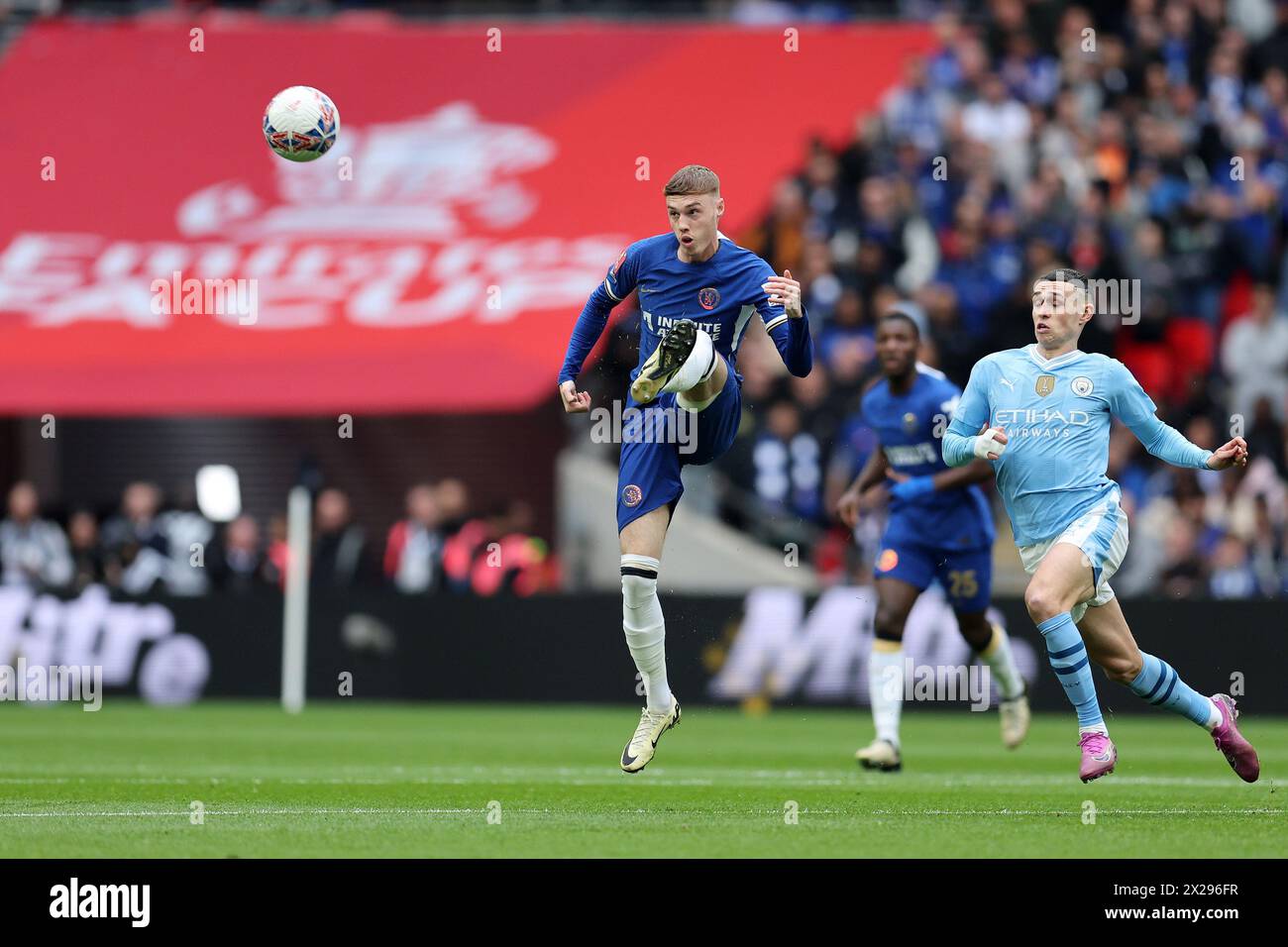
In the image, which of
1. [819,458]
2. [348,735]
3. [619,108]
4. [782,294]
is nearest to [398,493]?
[619,108]

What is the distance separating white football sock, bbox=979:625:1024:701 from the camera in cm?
1418

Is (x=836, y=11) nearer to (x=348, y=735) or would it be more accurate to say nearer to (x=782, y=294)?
(x=348, y=735)

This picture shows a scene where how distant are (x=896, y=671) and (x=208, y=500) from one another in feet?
39.8

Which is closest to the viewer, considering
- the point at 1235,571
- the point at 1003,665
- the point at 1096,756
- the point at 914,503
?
the point at 1096,756

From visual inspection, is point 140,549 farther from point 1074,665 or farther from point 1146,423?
point 1146,423

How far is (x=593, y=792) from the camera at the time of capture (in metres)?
11.2

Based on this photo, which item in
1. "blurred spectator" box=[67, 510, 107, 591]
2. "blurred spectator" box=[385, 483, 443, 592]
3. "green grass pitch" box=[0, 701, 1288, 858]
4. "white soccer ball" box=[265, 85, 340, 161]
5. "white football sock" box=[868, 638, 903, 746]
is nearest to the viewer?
"green grass pitch" box=[0, 701, 1288, 858]

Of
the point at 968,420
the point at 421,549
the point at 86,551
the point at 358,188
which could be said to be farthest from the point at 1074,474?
the point at 358,188

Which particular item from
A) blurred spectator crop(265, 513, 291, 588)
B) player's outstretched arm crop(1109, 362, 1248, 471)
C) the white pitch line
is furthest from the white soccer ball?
blurred spectator crop(265, 513, 291, 588)

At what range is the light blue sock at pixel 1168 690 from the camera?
1048cm

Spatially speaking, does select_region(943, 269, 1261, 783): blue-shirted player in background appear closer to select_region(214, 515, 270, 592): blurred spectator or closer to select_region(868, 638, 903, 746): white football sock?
select_region(868, 638, 903, 746): white football sock

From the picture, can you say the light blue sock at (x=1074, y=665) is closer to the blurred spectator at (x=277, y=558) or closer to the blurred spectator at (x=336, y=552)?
the blurred spectator at (x=277, y=558)

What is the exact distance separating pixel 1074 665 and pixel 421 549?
12288 millimetres

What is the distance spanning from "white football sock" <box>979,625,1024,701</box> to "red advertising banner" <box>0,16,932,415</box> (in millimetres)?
8353
